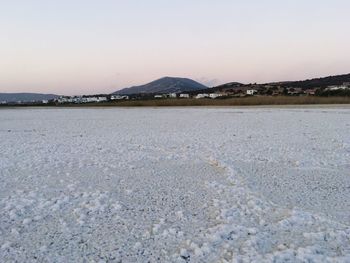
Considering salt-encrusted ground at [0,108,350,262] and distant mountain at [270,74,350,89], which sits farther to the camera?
distant mountain at [270,74,350,89]

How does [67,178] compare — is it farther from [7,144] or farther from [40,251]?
[7,144]

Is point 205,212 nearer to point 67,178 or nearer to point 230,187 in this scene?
point 230,187

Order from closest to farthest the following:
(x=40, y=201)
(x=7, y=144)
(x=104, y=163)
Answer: (x=40, y=201) < (x=104, y=163) < (x=7, y=144)

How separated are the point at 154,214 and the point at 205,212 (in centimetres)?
73

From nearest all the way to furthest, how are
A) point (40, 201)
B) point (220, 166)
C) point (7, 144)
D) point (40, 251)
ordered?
point (40, 251), point (40, 201), point (220, 166), point (7, 144)

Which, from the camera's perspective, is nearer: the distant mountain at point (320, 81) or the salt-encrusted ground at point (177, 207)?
the salt-encrusted ground at point (177, 207)

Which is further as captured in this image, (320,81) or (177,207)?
(320,81)

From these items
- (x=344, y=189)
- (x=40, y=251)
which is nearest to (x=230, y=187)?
(x=344, y=189)

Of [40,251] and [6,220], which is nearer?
[40,251]

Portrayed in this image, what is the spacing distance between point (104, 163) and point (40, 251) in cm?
546

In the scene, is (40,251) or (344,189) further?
(344,189)

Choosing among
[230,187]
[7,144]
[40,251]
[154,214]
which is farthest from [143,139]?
[40,251]

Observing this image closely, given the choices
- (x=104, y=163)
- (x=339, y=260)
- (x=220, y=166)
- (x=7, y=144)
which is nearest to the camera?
(x=339, y=260)

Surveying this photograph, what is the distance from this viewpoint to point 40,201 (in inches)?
255
